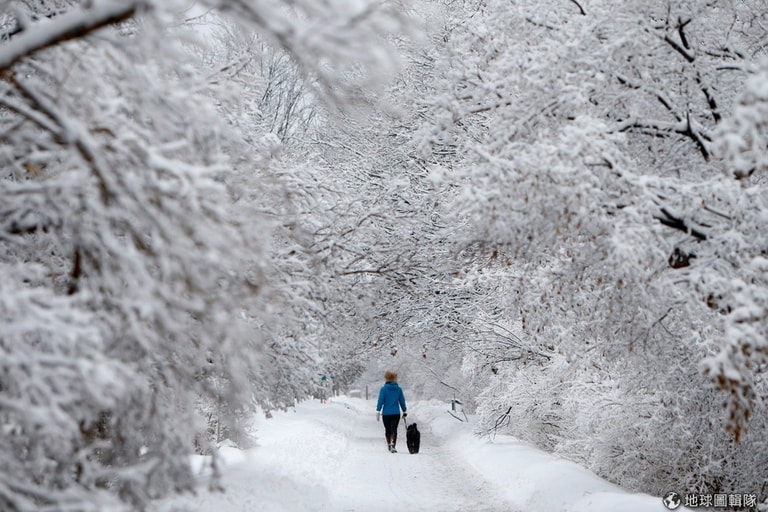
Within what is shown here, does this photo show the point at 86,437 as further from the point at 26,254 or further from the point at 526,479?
the point at 526,479

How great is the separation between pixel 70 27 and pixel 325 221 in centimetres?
490

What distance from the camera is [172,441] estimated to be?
4.09 m

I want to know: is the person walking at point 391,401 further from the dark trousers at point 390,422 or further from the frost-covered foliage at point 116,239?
the frost-covered foliage at point 116,239

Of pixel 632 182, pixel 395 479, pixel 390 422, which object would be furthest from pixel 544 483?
pixel 390 422

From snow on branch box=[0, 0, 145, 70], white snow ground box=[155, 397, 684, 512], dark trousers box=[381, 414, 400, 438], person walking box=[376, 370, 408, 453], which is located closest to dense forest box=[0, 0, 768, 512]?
snow on branch box=[0, 0, 145, 70]

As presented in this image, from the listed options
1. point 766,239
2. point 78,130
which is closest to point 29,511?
point 78,130

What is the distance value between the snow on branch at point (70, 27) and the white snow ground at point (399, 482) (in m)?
3.15

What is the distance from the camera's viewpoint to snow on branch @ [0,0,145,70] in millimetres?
3404

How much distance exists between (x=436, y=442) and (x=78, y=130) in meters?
19.1

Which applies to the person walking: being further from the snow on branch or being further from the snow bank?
the snow on branch

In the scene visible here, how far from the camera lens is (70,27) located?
11.5 feet

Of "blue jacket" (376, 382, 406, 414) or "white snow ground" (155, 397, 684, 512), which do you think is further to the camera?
"blue jacket" (376, 382, 406, 414)

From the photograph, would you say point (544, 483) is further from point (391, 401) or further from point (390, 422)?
point (390, 422)

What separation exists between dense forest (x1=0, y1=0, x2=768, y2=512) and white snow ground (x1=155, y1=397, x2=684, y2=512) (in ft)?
3.36
